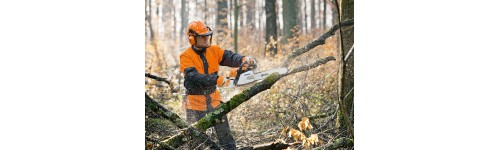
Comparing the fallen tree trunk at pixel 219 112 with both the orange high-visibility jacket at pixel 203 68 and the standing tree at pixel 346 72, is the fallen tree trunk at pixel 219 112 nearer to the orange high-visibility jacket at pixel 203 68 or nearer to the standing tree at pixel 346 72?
the orange high-visibility jacket at pixel 203 68

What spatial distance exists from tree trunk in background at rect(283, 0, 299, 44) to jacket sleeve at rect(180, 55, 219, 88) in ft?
2.55

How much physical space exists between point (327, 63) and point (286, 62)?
1.49ft

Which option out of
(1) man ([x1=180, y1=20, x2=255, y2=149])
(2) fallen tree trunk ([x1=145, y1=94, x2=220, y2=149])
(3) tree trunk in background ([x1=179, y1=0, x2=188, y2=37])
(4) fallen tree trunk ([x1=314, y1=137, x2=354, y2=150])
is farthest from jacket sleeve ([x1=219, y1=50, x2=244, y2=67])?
(4) fallen tree trunk ([x1=314, y1=137, x2=354, y2=150])

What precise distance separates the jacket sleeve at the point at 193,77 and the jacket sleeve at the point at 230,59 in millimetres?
147

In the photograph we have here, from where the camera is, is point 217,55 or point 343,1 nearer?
point 217,55

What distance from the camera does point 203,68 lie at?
6.03m

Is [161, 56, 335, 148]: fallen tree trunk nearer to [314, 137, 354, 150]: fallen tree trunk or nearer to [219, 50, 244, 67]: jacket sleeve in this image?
[219, 50, 244, 67]: jacket sleeve

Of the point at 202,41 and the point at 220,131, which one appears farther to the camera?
the point at 220,131

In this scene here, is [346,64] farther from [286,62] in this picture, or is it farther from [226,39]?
[226,39]

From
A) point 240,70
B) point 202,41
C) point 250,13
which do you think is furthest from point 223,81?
point 250,13

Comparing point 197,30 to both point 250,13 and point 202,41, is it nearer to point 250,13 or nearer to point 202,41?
point 202,41

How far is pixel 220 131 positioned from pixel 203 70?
59 cm

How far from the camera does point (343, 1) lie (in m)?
6.56
